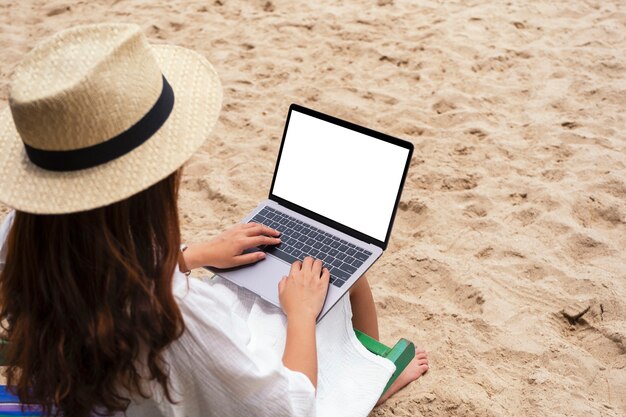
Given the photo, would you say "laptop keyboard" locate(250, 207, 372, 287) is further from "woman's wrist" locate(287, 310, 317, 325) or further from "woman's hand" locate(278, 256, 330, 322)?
"woman's wrist" locate(287, 310, 317, 325)

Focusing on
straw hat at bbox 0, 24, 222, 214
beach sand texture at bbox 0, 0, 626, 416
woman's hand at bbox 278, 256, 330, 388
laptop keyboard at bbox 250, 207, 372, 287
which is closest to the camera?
straw hat at bbox 0, 24, 222, 214

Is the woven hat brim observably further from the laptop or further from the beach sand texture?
the beach sand texture

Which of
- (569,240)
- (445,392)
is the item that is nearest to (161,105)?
(445,392)

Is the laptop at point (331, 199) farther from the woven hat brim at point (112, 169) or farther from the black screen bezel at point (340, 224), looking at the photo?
the woven hat brim at point (112, 169)

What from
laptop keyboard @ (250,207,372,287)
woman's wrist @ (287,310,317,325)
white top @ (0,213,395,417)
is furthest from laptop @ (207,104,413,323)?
white top @ (0,213,395,417)

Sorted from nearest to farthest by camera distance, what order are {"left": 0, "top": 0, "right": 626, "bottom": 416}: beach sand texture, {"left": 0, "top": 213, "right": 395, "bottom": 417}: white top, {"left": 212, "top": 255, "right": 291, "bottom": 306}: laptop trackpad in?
1. {"left": 0, "top": 213, "right": 395, "bottom": 417}: white top
2. {"left": 212, "top": 255, "right": 291, "bottom": 306}: laptop trackpad
3. {"left": 0, "top": 0, "right": 626, "bottom": 416}: beach sand texture

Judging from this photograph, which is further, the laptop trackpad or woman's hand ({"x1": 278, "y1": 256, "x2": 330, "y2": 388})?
the laptop trackpad

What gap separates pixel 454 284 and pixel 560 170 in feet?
2.83

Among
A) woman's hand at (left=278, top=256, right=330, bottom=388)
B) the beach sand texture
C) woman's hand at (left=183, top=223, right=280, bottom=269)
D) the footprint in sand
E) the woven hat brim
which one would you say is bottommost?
the footprint in sand

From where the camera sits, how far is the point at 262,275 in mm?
1951

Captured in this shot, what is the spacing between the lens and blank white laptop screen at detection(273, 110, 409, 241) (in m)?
2.09

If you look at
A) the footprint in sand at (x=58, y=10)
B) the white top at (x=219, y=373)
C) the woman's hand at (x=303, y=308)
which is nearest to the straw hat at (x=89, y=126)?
the white top at (x=219, y=373)

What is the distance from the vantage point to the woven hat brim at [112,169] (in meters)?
1.20

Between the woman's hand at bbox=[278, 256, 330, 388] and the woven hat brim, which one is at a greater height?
the woven hat brim
